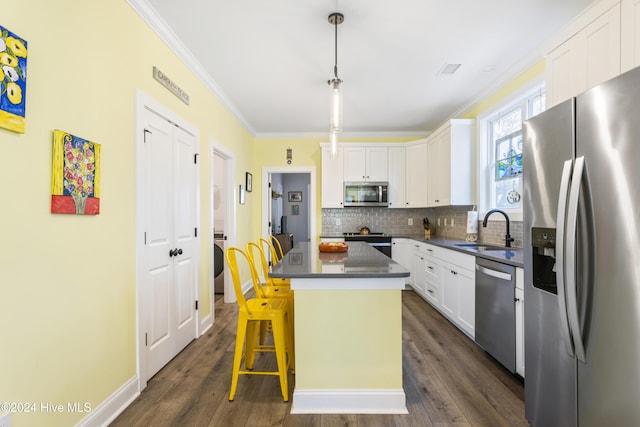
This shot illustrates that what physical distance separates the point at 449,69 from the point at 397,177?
2.26 metres

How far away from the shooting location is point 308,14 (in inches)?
91.0

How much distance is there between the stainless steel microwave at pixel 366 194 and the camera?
206 inches

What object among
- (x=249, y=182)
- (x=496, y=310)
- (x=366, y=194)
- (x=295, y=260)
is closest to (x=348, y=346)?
(x=295, y=260)

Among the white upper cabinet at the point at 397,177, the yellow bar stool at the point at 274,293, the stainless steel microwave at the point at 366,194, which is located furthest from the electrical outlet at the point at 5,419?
the white upper cabinet at the point at 397,177

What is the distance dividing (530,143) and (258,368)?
243 centimetres

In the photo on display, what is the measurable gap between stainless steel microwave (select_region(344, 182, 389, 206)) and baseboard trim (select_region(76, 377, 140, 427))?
3864mm

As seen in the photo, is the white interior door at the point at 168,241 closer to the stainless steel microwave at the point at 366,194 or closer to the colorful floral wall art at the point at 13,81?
the colorful floral wall art at the point at 13,81

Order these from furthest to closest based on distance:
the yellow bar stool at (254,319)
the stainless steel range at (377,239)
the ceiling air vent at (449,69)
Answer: the stainless steel range at (377,239)
the ceiling air vent at (449,69)
the yellow bar stool at (254,319)

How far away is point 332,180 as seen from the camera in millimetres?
5297

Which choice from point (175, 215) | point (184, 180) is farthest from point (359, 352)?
point (184, 180)

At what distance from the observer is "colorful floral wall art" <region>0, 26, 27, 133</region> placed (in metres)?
1.20

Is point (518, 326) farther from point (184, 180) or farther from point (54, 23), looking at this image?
point (54, 23)

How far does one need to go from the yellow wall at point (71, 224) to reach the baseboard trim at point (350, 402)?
1163 mm

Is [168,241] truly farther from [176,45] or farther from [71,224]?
[176,45]
